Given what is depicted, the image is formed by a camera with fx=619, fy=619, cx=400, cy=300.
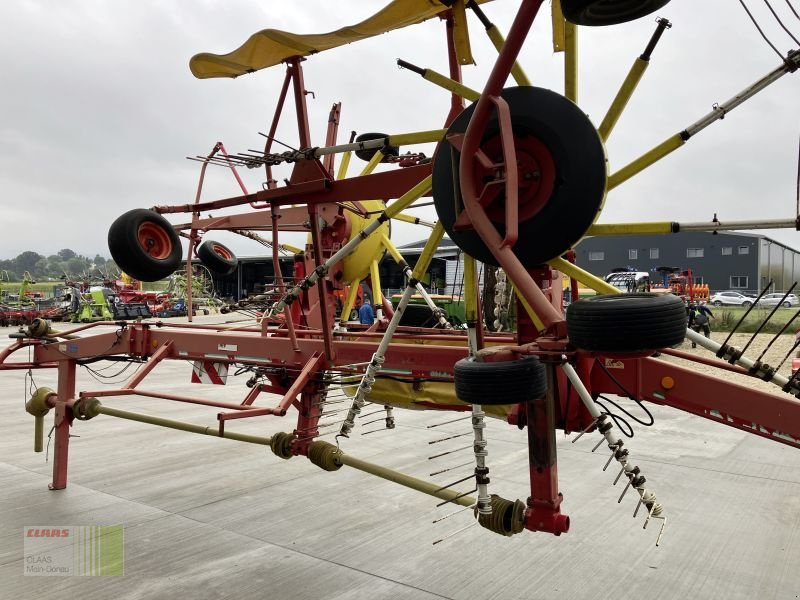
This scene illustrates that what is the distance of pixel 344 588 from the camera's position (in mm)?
3906

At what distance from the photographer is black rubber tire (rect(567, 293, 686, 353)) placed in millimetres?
2059

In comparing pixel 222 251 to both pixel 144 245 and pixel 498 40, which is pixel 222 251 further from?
pixel 498 40

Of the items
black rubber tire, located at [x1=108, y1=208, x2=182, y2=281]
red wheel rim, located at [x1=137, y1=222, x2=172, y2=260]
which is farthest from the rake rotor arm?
red wheel rim, located at [x1=137, y1=222, x2=172, y2=260]

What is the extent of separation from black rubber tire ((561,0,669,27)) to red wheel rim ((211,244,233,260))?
18.4ft

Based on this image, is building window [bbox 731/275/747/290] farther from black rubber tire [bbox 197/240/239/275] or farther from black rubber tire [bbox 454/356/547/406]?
black rubber tire [bbox 454/356/547/406]

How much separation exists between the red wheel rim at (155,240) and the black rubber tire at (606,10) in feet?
14.4

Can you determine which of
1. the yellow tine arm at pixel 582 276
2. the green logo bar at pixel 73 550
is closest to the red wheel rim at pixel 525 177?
the yellow tine arm at pixel 582 276

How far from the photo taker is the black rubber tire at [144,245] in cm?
526

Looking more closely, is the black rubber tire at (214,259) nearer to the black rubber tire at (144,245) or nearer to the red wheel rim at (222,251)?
the red wheel rim at (222,251)

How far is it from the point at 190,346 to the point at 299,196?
5.48 feet

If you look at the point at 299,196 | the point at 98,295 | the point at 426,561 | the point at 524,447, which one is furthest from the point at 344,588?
the point at 98,295

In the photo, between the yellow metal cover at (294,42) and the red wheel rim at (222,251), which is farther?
the red wheel rim at (222,251)

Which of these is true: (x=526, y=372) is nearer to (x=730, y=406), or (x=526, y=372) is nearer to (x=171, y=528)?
(x=730, y=406)

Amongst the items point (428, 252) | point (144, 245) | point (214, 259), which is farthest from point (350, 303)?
point (428, 252)
